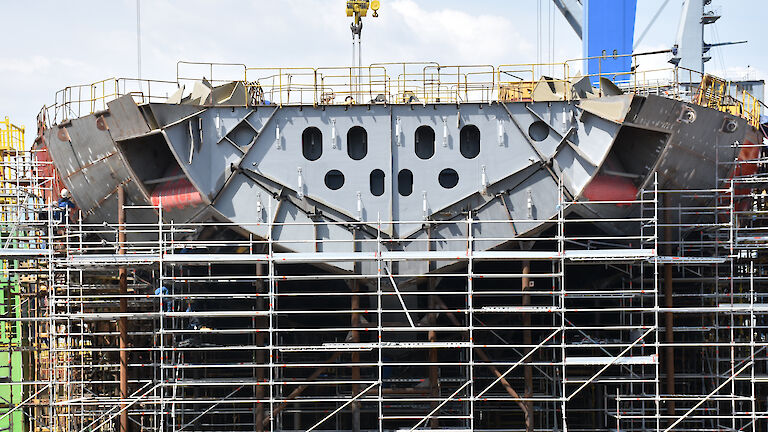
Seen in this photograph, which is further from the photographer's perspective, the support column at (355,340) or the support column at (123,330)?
the support column at (355,340)

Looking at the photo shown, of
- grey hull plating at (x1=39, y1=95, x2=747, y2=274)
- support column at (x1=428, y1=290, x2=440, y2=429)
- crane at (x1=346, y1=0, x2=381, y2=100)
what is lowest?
support column at (x1=428, y1=290, x2=440, y2=429)

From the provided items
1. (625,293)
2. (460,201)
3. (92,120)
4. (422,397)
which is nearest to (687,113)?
(625,293)

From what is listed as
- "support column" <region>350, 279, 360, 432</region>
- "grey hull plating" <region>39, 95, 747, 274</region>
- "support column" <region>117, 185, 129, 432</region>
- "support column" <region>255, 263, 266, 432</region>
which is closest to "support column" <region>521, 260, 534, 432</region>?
"grey hull plating" <region>39, 95, 747, 274</region>

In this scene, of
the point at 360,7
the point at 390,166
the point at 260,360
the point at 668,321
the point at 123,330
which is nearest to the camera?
the point at 123,330

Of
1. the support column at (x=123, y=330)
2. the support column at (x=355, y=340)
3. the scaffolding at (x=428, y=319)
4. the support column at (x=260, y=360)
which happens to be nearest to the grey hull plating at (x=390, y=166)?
the scaffolding at (x=428, y=319)

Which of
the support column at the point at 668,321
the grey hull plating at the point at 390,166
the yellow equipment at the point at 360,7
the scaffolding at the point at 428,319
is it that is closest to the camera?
the scaffolding at the point at 428,319

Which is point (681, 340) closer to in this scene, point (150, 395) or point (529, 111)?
point (529, 111)

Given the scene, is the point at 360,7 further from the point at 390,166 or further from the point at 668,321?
the point at 668,321

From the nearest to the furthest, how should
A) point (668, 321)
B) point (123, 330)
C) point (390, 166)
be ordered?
point (123, 330) < point (390, 166) < point (668, 321)

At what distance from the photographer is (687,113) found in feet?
59.8

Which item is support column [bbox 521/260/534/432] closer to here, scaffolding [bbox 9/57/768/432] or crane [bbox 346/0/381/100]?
scaffolding [bbox 9/57/768/432]

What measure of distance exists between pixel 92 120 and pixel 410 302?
30.6 feet

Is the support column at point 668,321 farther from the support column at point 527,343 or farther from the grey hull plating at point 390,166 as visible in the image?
the support column at point 527,343

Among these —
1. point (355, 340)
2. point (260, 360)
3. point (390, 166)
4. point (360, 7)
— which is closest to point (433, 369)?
point (355, 340)
